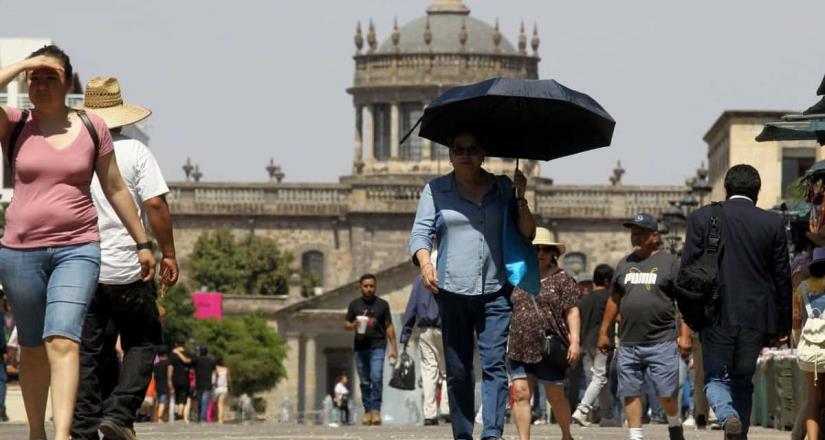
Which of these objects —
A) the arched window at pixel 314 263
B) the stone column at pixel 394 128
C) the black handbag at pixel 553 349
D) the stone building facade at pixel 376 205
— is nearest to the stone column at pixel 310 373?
the stone building facade at pixel 376 205

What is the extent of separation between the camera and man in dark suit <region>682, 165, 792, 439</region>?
1491 cm

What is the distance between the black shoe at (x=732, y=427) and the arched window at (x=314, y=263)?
100070 mm

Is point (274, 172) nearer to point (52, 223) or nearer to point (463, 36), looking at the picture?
point (463, 36)

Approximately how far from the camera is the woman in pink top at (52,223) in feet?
41.2

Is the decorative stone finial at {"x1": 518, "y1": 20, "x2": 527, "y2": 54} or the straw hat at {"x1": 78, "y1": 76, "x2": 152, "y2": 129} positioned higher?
the decorative stone finial at {"x1": 518, "y1": 20, "x2": 527, "y2": 54}

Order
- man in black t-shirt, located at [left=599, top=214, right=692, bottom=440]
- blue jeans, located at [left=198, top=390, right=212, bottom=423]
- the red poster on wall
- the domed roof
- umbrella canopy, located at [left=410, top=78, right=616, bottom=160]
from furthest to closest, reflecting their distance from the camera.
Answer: the domed roof, the red poster on wall, blue jeans, located at [left=198, top=390, right=212, bottom=423], man in black t-shirt, located at [left=599, top=214, right=692, bottom=440], umbrella canopy, located at [left=410, top=78, right=616, bottom=160]

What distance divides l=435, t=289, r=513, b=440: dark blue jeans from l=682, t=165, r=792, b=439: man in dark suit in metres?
1.22

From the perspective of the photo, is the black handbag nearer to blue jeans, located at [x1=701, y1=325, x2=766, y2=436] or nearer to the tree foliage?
blue jeans, located at [x1=701, y1=325, x2=766, y2=436]

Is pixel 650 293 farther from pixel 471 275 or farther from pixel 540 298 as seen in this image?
pixel 471 275

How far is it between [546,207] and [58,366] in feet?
330

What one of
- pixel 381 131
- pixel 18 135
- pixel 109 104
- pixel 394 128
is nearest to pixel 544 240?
pixel 109 104

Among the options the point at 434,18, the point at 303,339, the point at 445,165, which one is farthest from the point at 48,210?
the point at 434,18

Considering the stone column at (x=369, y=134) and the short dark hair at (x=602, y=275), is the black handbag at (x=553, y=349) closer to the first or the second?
the short dark hair at (x=602, y=275)

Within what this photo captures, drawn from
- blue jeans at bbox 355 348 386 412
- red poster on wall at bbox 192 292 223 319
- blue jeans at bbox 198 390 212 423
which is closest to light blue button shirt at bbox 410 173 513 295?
blue jeans at bbox 355 348 386 412
